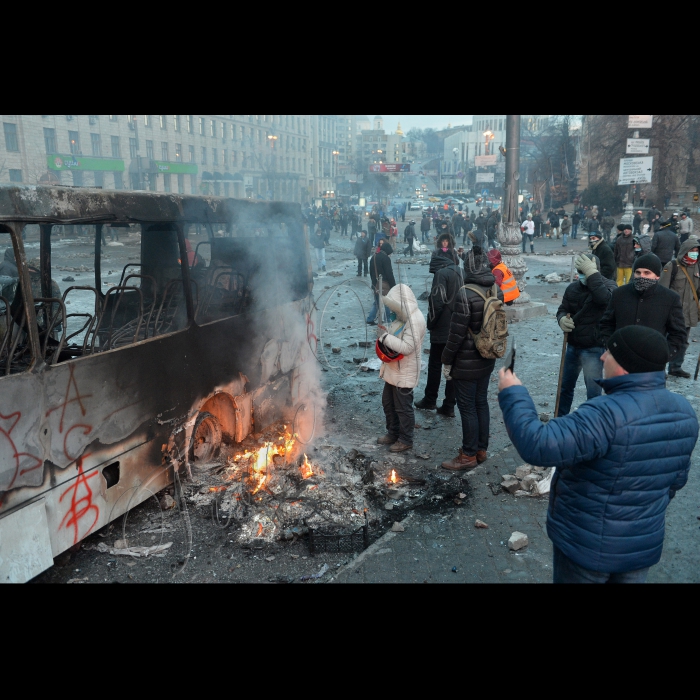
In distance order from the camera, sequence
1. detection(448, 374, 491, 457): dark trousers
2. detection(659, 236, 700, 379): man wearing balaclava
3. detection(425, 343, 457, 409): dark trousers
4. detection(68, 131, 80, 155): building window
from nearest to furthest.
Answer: detection(448, 374, 491, 457): dark trousers < detection(425, 343, 457, 409): dark trousers < detection(659, 236, 700, 379): man wearing balaclava < detection(68, 131, 80, 155): building window

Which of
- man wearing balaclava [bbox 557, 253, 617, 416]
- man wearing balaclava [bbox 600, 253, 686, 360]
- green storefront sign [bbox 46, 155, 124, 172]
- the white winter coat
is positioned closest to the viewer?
man wearing balaclava [bbox 600, 253, 686, 360]

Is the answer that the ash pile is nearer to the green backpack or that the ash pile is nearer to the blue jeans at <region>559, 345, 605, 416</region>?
the green backpack

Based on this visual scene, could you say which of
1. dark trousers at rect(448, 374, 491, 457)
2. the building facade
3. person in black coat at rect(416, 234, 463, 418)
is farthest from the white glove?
the building facade

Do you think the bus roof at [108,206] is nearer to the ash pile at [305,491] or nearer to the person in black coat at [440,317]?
the ash pile at [305,491]

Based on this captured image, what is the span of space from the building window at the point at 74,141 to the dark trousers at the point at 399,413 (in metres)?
43.3

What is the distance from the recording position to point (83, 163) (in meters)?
41.0

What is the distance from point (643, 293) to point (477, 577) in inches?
129

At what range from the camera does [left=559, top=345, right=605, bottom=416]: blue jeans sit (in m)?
6.02

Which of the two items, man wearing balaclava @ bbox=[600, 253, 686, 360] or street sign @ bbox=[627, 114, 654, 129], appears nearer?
man wearing balaclava @ bbox=[600, 253, 686, 360]

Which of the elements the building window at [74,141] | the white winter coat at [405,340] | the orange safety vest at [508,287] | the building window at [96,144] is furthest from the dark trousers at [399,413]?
the building window at [96,144]

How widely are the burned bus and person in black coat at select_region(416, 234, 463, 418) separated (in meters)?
1.52

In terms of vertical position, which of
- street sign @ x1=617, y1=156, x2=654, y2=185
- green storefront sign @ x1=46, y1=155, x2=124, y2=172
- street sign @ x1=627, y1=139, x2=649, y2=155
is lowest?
street sign @ x1=617, y1=156, x2=654, y2=185
